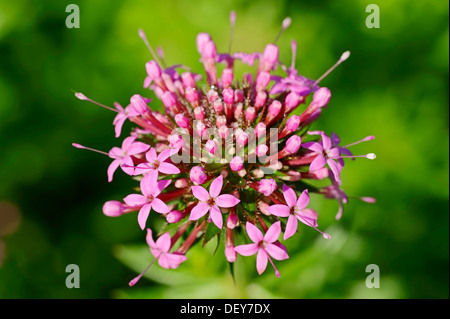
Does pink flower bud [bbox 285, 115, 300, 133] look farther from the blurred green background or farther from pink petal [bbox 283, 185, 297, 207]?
the blurred green background

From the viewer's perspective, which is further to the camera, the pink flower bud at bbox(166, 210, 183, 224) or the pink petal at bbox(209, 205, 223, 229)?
the pink flower bud at bbox(166, 210, 183, 224)

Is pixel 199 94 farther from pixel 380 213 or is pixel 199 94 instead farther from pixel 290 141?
pixel 380 213

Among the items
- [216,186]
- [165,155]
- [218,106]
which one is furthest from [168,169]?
[218,106]

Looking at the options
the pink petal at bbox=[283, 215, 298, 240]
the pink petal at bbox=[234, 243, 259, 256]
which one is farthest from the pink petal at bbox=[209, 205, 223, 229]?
the pink petal at bbox=[283, 215, 298, 240]

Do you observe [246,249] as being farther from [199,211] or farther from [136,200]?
[136,200]

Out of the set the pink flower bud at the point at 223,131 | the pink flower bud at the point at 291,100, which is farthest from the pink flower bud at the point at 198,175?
the pink flower bud at the point at 291,100

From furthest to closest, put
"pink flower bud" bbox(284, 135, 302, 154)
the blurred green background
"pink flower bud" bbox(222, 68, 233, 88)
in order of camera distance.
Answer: the blurred green background
"pink flower bud" bbox(222, 68, 233, 88)
"pink flower bud" bbox(284, 135, 302, 154)

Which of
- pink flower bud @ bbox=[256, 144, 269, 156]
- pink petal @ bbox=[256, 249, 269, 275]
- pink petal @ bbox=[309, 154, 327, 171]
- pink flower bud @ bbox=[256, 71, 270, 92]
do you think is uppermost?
pink flower bud @ bbox=[256, 71, 270, 92]

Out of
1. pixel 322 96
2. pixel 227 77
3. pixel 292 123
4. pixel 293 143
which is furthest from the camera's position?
pixel 227 77
